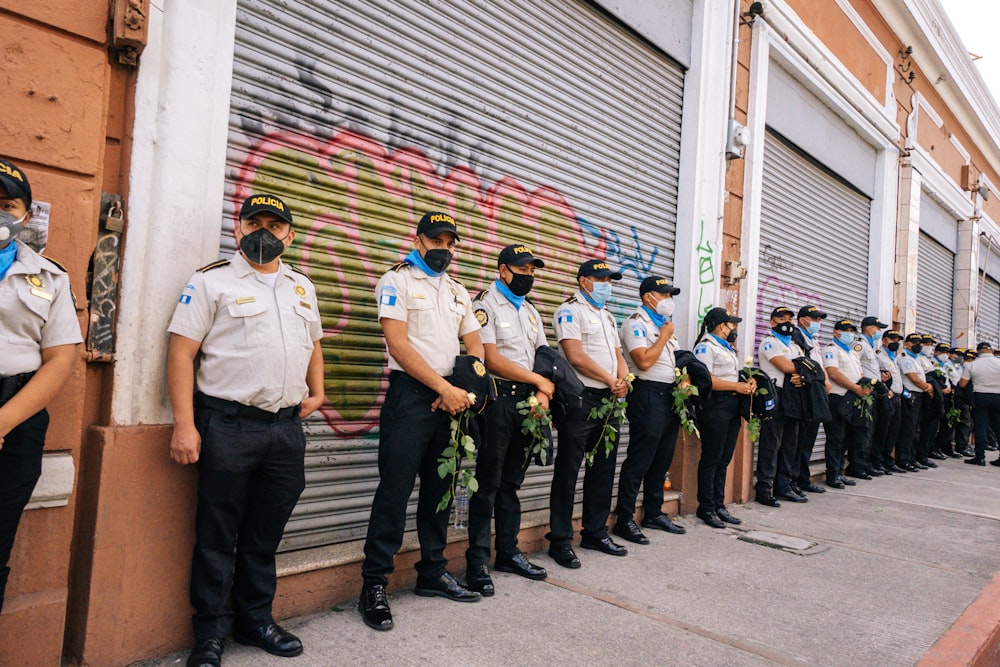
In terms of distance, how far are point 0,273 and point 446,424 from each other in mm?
2062

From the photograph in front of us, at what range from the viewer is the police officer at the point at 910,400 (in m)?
10.3

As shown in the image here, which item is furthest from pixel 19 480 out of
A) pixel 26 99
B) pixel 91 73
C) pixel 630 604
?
pixel 630 604

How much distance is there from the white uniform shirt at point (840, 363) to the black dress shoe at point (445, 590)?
20.6 ft

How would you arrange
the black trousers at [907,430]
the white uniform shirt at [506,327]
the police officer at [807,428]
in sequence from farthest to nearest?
the black trousers at [907,430] < the police officer at [807,428] < the white uniform shirt at [506,327]

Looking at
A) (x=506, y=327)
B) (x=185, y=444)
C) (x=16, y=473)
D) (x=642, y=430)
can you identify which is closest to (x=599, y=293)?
(x=506, y=327)

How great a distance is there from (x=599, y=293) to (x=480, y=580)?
2.13 m

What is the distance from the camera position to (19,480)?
2.43 m

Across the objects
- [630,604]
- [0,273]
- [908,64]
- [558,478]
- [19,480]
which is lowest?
[630,604]

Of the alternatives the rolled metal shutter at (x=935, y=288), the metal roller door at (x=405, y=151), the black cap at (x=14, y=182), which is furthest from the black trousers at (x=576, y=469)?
the rolled metal shutter at (x=935, y=288)

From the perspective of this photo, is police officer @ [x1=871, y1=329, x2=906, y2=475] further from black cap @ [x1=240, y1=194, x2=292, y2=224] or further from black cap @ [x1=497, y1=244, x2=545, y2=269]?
black cap @ [x1=240, y1=194, x2=292, y2=224]

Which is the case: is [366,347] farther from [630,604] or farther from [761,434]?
[761,434]

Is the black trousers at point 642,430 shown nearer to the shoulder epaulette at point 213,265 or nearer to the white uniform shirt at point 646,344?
the white uniform shirt at point 646,344

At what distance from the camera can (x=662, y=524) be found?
5797mm

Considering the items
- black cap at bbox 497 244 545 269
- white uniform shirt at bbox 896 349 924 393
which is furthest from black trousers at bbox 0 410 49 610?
white uniform shirt at bbox 896 349 924 393
